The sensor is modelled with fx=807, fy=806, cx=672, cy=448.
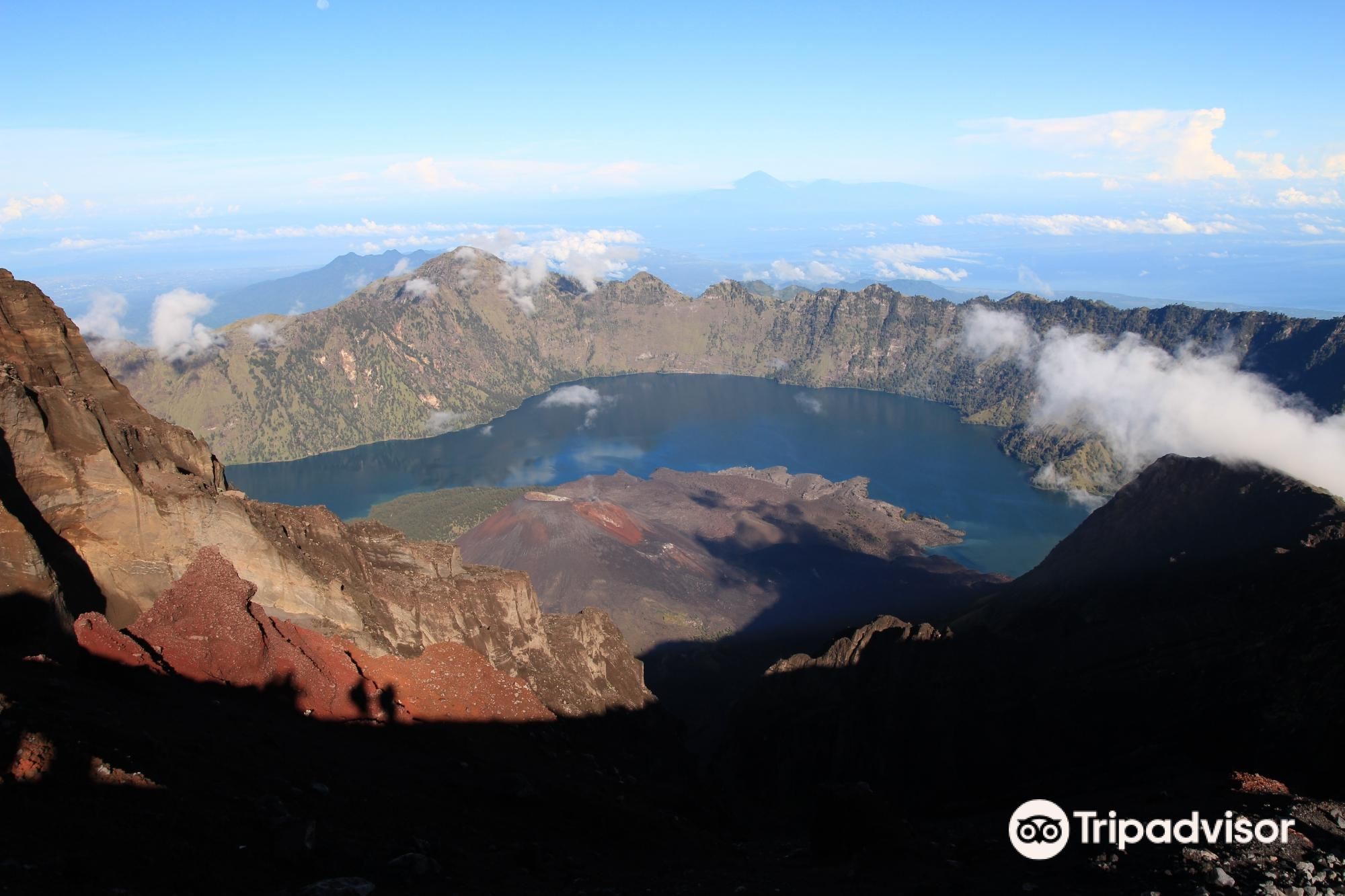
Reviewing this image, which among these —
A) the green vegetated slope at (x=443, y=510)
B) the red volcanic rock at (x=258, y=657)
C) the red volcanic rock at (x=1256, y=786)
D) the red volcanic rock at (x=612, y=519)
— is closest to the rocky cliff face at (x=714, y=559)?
the red volcanic rock at (x=612, y=519)

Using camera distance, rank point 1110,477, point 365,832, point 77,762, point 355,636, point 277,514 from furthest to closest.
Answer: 1. point 1110,477
2. point 277,514
3. point 355,636
4. point 365,832
5. point 77,762

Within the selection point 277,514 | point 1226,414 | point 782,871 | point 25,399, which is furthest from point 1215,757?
point 1226,414

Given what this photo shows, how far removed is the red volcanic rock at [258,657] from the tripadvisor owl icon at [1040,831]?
2737 cm

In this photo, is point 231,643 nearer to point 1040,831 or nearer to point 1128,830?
point 1040,831

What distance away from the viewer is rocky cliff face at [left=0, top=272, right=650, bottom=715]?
3572 cm

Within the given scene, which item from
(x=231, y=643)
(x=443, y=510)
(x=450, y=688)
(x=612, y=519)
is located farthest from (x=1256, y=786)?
(x=443, y=510)

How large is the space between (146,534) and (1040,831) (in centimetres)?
4140

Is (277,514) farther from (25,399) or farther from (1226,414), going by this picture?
(1226,414)

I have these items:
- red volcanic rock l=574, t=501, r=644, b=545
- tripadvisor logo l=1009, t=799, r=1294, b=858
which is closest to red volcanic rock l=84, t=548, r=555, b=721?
tripadvisor logo l=1009, t=799, r=1294, b=858

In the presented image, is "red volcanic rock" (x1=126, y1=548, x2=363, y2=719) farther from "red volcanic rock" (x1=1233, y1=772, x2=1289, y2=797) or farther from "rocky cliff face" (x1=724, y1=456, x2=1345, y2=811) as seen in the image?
"red volcanic rock" (x1=1233, y1=772, x2=1289, y2=797)

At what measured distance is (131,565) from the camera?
38.3m

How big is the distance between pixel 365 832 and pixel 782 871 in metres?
16.7

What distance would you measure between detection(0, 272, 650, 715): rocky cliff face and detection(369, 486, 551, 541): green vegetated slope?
90.4m

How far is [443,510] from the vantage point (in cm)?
16850
